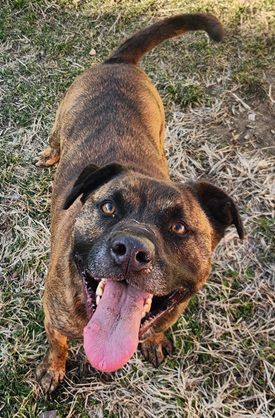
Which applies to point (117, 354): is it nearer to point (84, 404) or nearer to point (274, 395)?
point (84, 404)

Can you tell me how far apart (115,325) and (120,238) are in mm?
583

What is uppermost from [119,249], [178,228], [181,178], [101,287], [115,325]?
[119,249]

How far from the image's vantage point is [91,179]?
127 inches

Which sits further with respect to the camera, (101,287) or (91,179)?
(91,179)

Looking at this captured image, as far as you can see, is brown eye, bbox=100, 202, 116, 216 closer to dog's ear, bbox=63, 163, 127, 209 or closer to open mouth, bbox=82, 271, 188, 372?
dog's ear, bbox=63, 163, 127, 209

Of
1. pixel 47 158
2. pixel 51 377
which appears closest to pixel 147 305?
pixel 51 377

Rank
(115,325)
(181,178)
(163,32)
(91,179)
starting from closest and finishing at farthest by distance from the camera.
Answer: (115,325) → (91,179) → (163,32) → (181,178)

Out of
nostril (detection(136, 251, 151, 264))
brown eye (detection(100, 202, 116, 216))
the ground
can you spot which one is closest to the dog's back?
brown eye (detection(100, 202, 116, 216))

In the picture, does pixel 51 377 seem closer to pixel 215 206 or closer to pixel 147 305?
pixel 147 305

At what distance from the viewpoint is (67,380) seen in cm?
426

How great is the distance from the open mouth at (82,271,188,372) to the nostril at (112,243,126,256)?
0.97 feet

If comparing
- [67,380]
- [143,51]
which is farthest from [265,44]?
[67,380]

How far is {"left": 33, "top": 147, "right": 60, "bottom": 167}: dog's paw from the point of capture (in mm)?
5324

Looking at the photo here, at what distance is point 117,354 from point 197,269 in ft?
2.18
